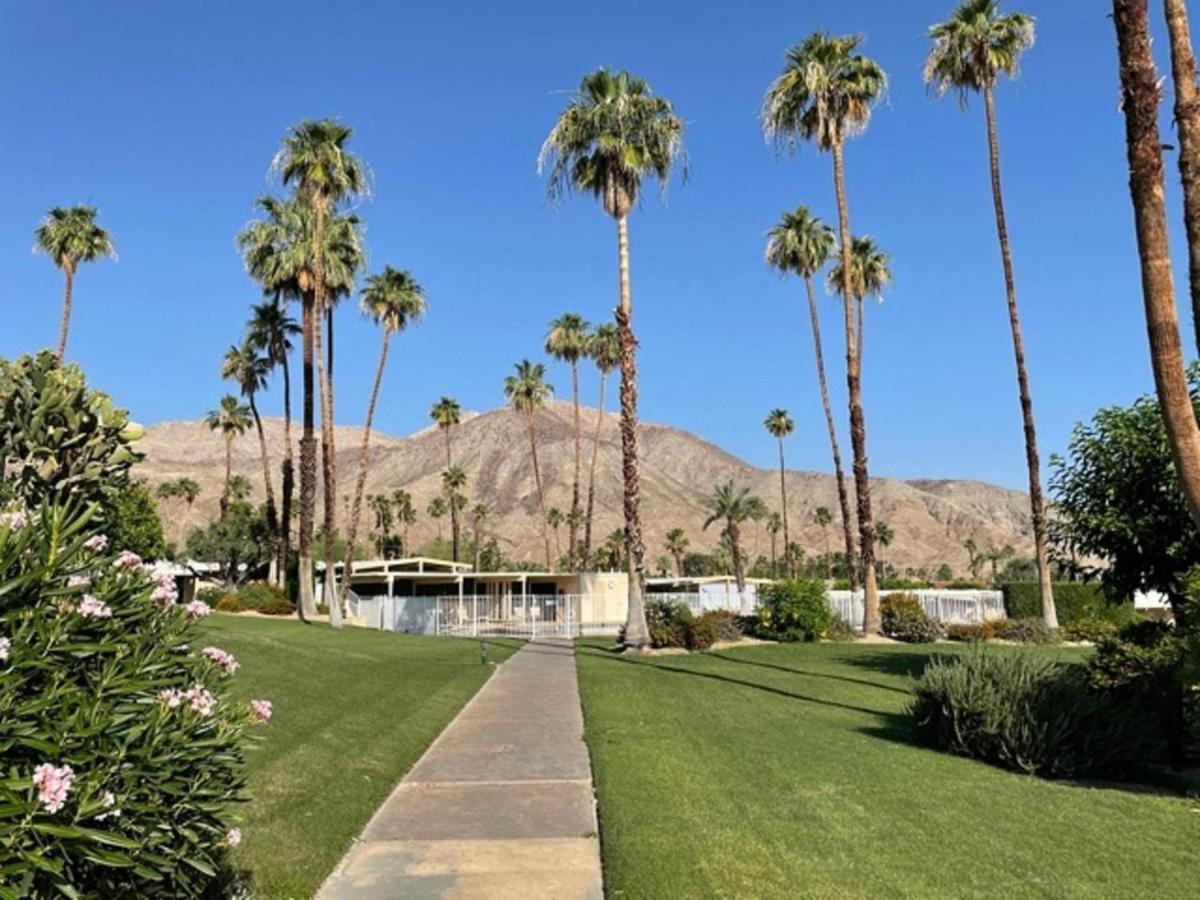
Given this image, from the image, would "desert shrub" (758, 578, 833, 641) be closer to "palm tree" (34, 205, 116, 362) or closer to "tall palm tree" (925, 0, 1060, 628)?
"tall palm tree" (925, 0, 1060, 628)

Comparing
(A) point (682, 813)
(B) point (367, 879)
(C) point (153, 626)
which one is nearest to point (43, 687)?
(C) point (153, 626)

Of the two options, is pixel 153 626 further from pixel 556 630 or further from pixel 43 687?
pixel 556 630

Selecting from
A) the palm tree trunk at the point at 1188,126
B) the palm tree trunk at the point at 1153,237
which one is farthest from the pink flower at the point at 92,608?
the palm tree trunk at the point at 1188,126

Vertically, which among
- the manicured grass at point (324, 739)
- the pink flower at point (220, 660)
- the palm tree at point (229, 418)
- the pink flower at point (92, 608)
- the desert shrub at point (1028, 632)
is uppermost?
the palm tree at point (229, 418)

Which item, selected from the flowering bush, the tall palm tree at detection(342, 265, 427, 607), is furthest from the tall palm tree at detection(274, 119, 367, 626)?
the flowering bush

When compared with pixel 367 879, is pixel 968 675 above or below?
above

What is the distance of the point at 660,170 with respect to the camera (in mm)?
28672

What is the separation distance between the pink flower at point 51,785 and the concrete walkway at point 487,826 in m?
3.40

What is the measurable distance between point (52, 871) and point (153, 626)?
1.42 metres

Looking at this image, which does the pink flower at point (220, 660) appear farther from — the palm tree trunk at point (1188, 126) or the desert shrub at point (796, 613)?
the desert shrub at point (796, 613)

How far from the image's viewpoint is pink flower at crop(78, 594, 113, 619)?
358 cm

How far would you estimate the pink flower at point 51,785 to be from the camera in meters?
2.88

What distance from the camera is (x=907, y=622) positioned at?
34.3 m

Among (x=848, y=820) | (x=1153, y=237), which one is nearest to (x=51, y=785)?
(x=848, y=820)
